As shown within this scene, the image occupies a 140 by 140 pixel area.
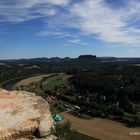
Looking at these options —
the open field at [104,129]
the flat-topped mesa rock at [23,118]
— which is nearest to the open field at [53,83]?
the open field at [104,129]

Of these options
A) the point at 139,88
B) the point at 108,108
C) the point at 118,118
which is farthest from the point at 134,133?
the point at 139,88

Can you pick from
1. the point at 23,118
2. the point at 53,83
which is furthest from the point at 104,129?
the point at 53,83

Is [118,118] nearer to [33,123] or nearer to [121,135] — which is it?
[121,135]

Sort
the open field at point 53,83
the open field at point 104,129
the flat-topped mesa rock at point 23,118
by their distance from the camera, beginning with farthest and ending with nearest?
1. the open field at point 53,83
2. the open field at point 104,129
3. the flat-topped mesa rock at point 23,118

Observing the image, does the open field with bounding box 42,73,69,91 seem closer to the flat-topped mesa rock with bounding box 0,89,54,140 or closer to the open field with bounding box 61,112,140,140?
the open field with bounding box 61,112,140,140

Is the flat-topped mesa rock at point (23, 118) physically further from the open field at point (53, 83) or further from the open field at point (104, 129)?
the open field at point (53, 83)

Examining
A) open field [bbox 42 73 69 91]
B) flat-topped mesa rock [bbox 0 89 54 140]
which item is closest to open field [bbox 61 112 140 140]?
flat-topped mesa rock [bbox 0 89 54 140]
